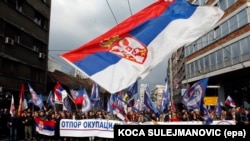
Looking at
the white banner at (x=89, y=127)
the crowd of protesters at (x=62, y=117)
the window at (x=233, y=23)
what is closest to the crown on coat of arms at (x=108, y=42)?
the white banner at (x=89, y=127)

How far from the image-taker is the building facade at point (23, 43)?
29188mm

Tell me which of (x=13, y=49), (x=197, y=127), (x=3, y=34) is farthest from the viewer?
(x=13, y=49)

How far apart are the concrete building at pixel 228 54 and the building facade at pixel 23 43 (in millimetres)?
19757

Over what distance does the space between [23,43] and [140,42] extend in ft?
95.5

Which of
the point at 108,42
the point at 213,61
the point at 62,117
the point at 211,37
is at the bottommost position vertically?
the point at 62,117

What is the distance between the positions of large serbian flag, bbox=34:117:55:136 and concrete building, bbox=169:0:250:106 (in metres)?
20.8

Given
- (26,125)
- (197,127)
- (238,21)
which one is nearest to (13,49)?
(26,125)

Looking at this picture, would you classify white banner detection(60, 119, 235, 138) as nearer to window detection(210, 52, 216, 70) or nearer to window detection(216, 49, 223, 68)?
window detection(216, 49, 223, 68)

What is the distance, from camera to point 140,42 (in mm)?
6535

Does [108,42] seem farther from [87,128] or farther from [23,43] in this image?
[23,43]

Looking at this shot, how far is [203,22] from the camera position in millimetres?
6645

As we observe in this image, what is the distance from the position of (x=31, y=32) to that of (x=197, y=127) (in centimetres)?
3389

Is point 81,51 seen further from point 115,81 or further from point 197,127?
point 197,127

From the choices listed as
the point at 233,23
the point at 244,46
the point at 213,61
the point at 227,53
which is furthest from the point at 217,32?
the point at 244,46
